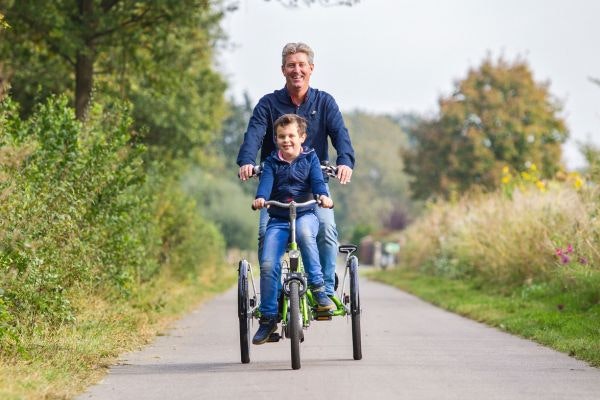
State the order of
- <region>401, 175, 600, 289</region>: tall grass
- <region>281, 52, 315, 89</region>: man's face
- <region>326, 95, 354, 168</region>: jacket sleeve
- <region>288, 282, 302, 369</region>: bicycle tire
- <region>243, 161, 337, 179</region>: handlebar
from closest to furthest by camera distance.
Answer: <region>288, 282, 302, 369</region>: bicycle tire → <region>243, 161, 337, 179</region>: handlebar → <region>281, 52, 315, 89</region>: man's face → <region>326, 95, 354, 168</region>: jacket sleeve → <region>401, 175, 600, 289</region>: tall grass

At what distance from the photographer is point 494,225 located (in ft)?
80.1

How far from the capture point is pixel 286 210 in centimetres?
1072

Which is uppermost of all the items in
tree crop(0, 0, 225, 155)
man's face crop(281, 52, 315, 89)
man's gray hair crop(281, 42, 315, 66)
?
tree crop(0, 0, 225, 155)

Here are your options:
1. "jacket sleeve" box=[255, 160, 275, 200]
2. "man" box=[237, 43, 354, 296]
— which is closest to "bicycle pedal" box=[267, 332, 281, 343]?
"man" box=[237, 43, 354, 296]

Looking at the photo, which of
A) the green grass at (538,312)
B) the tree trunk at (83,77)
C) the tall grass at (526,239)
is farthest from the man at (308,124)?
the tree trunk at (83,77)

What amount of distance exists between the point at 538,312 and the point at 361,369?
6490 millimetres

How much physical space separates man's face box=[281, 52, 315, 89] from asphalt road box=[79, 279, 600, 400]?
2342 mm

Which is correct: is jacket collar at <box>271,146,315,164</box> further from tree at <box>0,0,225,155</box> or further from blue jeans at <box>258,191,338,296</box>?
tree at <box>0,0,225,155</box>

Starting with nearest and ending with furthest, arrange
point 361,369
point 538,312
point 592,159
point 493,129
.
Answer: point 361,369 < point 538,312 < point 592,159 < point 493,129

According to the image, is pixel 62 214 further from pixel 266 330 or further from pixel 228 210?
pixel 228 210

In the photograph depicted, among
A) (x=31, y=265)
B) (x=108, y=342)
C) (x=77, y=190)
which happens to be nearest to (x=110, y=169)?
(x=77, y=190)

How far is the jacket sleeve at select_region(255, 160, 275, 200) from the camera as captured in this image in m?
10.5

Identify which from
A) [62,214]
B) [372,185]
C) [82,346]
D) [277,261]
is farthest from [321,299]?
[372,185]

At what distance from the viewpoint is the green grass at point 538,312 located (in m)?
12.5
